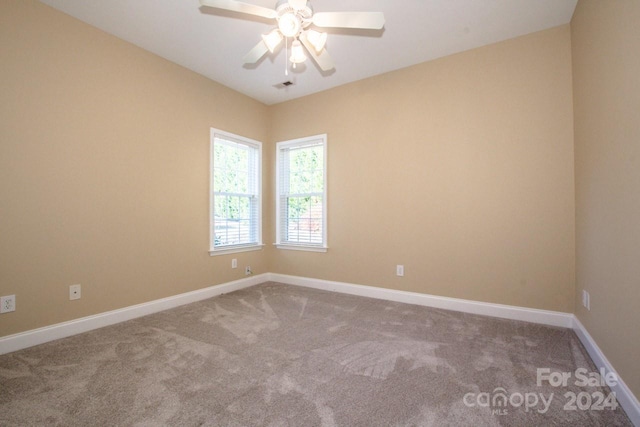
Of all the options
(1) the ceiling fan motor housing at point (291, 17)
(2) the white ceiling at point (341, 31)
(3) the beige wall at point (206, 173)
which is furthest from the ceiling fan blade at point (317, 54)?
(3) the beige wall at point (206, 173)

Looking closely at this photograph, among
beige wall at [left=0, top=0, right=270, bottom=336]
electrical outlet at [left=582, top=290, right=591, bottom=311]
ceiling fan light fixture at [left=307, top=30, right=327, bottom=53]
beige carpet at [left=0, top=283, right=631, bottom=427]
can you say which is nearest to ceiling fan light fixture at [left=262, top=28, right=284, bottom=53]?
ceiling fan light fixture at [left=307, top=30, right=327, bottom=53]

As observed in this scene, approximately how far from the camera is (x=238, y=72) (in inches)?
135

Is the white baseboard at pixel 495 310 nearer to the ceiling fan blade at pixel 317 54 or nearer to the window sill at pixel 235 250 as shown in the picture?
the window sill at pixel 235 250

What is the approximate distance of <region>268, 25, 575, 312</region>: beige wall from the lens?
2.59 metres

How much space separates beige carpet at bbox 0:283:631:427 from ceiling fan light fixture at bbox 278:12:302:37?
2.27m

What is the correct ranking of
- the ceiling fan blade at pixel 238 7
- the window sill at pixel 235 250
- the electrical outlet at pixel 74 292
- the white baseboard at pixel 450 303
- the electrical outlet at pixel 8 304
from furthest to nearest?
the window sill at pixel 235 250, the white baseboard at pixel 450 303, the electrical outlet at pixel 74 292, the electrical outlet at pixel 8 304, the ceiling fan blade at pixel 238 7

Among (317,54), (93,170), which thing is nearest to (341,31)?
(317,54)

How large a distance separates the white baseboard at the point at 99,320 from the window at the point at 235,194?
0.53m

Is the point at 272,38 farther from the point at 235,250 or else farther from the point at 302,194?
the point at 235,250

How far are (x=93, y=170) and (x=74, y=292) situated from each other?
1.10m

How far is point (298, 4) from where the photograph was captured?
171 cm

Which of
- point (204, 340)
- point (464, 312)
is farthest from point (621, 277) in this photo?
point (204, 340)

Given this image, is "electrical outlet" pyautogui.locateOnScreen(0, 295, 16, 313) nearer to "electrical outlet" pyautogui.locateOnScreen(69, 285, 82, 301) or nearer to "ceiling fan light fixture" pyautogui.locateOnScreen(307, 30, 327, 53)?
"electrical outlet" pyautogui.locateOnScreen(69, 285, 82, 301)

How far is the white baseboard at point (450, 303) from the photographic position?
2592mm
